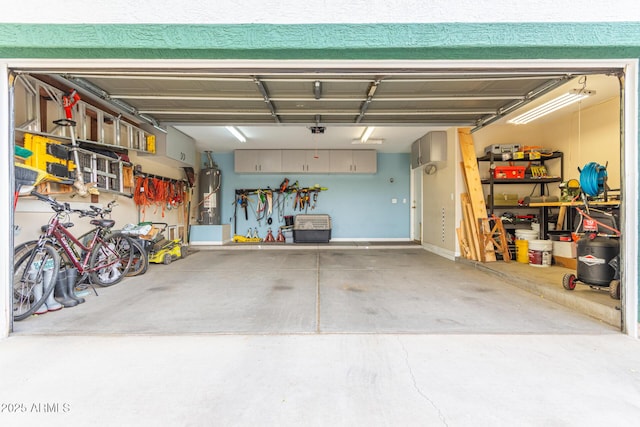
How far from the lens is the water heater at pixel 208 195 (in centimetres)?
761

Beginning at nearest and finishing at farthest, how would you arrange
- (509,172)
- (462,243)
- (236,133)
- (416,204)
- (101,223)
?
(101,223)
(509,172)
(462,243)
(236,133)
(416,204)

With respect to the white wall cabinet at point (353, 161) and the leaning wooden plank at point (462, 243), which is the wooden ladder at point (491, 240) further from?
the white wall cabinet at point (353, 161)

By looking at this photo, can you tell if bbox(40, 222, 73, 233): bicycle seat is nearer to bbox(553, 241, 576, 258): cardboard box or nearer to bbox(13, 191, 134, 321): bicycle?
bbox(13, 191, 134, 321): bicycle

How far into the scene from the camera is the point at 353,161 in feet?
26.3

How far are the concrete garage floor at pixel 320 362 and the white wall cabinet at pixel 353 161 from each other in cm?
510

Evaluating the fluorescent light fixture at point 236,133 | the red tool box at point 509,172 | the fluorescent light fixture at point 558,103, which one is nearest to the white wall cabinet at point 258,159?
the fluorescent light fixture at point 236,133

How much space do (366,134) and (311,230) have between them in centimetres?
290

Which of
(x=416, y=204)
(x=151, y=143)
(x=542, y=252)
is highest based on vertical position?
(x=151, y=143)

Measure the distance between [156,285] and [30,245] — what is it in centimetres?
132

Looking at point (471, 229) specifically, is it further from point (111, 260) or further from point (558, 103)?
point (111, 260)

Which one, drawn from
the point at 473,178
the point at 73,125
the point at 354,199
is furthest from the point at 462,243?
the point at 73,125

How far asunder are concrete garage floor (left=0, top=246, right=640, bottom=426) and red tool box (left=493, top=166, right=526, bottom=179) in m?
2.83
